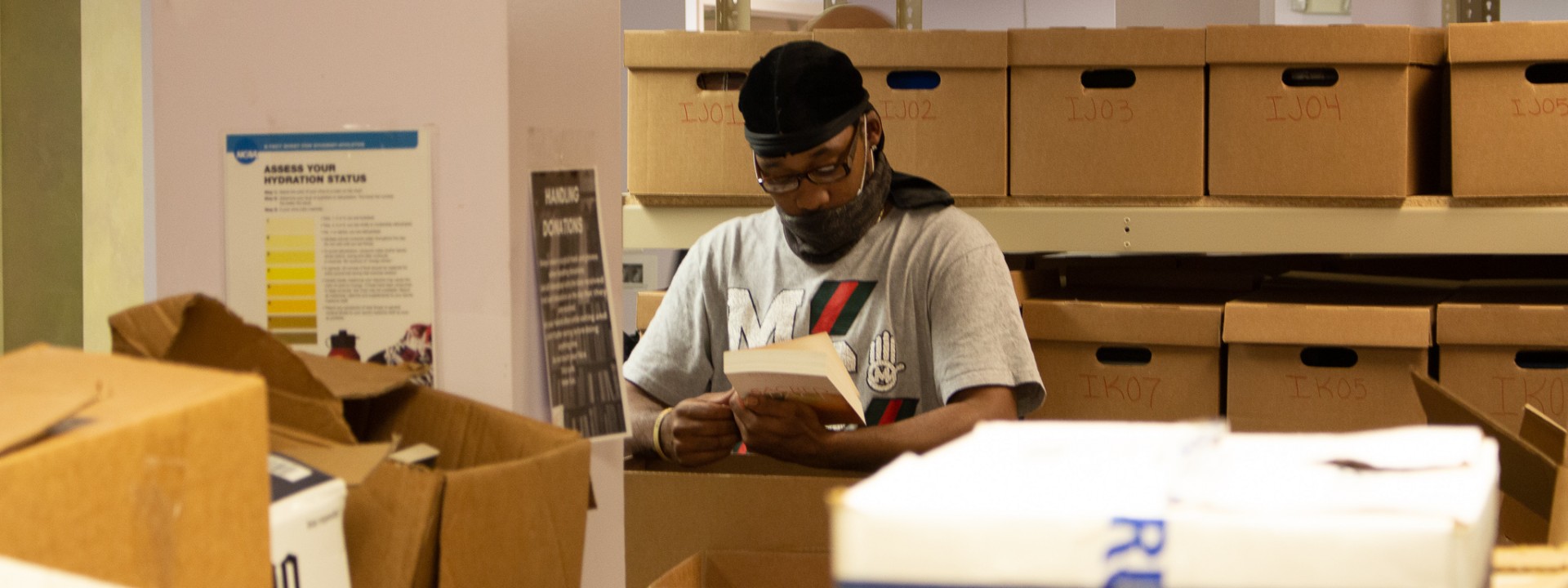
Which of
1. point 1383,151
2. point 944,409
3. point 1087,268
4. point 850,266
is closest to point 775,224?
point 850,266

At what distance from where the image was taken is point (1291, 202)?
2.05m

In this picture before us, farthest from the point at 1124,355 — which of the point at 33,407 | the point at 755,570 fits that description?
the point at 33,407

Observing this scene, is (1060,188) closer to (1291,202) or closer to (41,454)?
(1291,202)

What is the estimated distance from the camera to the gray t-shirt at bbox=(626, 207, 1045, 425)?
185 centimetres

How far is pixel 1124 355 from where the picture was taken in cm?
231

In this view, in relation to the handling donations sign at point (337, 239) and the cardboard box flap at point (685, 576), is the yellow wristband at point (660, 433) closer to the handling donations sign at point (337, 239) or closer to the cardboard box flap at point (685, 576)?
the cardboard box flap at point (685, 576)

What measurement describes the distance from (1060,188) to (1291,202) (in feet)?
1.24

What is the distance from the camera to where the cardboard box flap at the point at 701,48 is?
6.84 ft

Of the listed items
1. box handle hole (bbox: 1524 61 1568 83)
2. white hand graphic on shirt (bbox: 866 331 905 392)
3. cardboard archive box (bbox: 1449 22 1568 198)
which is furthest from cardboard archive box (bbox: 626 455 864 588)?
box handle hole (bbox: 1524 61 1568 83)

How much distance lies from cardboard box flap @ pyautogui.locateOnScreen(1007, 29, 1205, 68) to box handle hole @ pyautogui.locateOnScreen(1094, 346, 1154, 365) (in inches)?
19.3

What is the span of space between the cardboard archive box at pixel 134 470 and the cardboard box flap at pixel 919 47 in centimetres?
155

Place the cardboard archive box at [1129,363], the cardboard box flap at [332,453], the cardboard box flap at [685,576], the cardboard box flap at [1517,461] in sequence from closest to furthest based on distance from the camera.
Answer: the cardboard box flap at [332,453] → the cardboard box flap at [1517,461] → the cardboard box flap at [685,576] → the cardboard archive box at [1129,363]

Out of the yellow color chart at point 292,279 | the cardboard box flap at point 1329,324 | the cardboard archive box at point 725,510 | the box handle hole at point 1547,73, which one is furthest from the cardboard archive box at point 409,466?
the box handle hole at point 1547,73

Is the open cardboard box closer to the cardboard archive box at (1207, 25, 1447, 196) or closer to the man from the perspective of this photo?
the man
